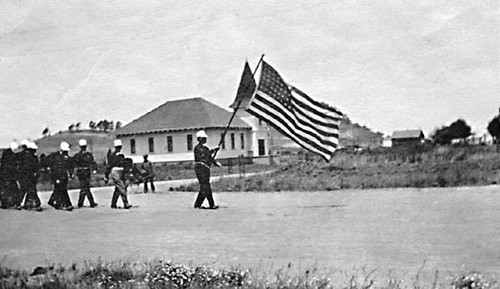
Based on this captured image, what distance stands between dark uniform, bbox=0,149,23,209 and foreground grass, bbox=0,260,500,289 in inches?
17.8

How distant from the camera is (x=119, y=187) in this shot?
13.1ft

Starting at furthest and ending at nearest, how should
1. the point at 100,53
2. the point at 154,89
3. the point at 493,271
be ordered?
the point at 100,53 → the point at 154,89 → the point at 493,271

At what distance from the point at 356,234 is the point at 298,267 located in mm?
374

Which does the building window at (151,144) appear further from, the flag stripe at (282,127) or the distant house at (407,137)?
the distant house at (407,137)

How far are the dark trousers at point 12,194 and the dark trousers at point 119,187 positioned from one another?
0.79 metres

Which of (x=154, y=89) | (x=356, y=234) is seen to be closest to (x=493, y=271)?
(x=356, y=234)

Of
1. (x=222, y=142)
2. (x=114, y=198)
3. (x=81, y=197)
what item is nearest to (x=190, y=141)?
(x=222, y=142)

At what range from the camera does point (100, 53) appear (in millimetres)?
4258

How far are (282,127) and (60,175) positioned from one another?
166cm

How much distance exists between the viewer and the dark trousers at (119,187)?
3912mm

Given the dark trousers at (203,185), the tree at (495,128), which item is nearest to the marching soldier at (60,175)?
the dark trousers at (203,185)

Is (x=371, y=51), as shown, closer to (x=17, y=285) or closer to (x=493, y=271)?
(x=493, y=271)

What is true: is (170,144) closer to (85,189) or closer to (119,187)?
(119,187)

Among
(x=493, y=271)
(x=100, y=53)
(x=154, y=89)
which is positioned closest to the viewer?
(x=493, y=271)
